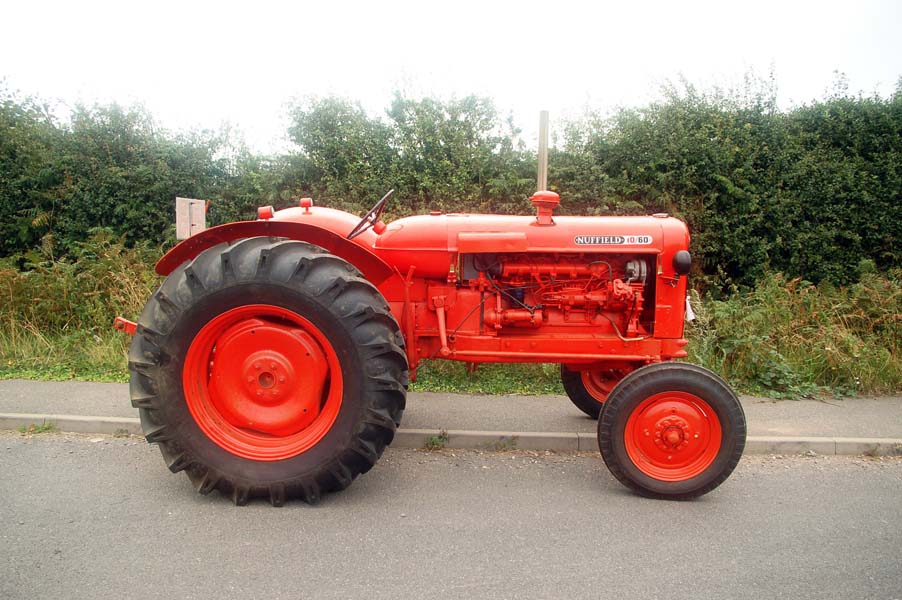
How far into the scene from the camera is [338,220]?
4355mm

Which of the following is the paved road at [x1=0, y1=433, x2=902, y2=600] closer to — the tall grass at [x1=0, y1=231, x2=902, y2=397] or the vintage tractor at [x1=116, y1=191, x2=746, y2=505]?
the vintage tractor at [x1=116, y1=191, x2=746, y2=505]

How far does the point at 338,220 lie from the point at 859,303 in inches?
252

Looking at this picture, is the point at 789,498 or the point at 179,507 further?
the point at 789,498

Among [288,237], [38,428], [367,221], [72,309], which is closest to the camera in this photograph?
[288,237]

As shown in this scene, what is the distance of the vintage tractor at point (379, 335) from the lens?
3.56 m

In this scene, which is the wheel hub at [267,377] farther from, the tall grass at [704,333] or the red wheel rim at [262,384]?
the tall grass at [704,333]

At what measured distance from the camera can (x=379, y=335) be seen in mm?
3562

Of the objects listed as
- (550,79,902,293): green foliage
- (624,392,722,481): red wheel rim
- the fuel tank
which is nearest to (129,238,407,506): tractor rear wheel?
the fuel tank

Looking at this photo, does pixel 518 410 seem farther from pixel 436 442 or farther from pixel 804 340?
pixel 804 340

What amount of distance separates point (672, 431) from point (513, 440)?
1.36m

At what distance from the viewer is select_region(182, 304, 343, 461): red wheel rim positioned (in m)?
3.67

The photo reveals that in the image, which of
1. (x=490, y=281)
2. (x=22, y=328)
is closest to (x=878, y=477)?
(x=490, y=281)

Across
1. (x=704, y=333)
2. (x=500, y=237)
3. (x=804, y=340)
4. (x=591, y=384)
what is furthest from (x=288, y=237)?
(x=804, y=340)

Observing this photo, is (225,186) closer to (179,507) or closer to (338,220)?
(338,220)
